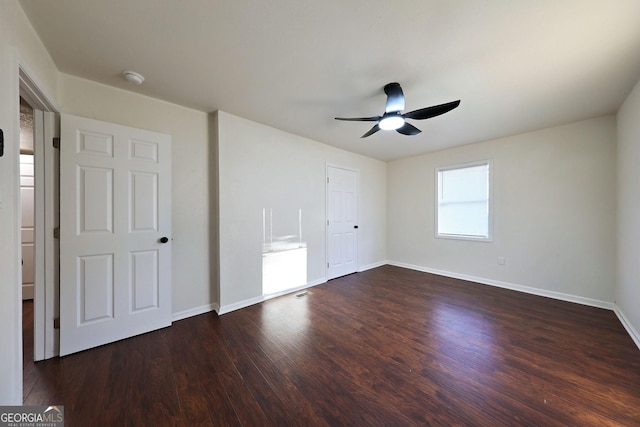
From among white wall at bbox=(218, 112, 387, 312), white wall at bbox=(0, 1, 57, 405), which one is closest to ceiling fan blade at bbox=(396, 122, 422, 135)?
white wall at bbox=(218, 112, 387, 312)

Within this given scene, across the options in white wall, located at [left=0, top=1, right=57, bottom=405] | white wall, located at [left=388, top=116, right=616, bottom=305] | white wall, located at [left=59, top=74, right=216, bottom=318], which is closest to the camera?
white wall, located at [left=0, top=1, right=57, bottom=405]

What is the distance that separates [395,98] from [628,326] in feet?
10.8

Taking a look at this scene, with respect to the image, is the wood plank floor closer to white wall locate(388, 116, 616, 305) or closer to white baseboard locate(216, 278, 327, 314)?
white baseboard locate(216, 278, 327, 314)

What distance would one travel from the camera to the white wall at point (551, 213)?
293 centimetres

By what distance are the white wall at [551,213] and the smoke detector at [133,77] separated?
15.0 ft

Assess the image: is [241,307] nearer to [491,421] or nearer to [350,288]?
[350,288]

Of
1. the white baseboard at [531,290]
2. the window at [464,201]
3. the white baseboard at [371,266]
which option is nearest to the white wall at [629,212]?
the white baseboard at [531,290]

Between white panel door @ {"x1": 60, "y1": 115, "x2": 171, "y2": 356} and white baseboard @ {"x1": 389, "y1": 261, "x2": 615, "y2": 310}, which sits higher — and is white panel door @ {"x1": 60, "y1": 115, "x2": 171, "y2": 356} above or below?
above

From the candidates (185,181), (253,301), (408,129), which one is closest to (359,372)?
(253,301)

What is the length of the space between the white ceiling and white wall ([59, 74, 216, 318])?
0.52 feet

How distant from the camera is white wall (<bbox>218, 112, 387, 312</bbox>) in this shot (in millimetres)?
2824

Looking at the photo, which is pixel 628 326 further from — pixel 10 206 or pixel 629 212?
pixel 10 206

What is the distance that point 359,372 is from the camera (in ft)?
5.83

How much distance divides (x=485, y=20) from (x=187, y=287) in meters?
3.56
